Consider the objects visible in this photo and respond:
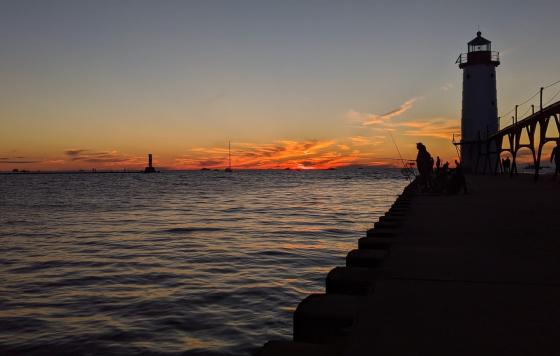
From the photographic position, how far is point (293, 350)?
2475 mm

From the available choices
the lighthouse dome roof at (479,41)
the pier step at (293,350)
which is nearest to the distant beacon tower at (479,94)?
the lighthouse dome roof at (479,41)

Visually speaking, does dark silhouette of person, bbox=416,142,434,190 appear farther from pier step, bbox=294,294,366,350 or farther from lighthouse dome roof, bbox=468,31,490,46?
lighthouse dome roof, bbox=468,31,490,46

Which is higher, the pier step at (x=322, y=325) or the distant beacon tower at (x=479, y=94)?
the distant beacon tower at (x=479, y=94)

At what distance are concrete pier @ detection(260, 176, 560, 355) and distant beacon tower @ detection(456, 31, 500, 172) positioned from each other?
4562cm

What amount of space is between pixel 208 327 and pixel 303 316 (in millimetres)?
4383

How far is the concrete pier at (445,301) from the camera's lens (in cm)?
284

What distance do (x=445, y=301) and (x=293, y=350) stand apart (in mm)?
1861

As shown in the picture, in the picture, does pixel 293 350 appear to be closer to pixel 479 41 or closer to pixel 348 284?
pixel 348 284

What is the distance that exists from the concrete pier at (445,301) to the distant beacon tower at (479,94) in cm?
4562

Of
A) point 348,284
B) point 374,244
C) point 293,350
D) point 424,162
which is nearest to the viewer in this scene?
point 293,350

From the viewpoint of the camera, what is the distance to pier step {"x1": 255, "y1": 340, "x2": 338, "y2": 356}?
8.01 ft

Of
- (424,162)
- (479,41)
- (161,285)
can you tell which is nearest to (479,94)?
(479,41)

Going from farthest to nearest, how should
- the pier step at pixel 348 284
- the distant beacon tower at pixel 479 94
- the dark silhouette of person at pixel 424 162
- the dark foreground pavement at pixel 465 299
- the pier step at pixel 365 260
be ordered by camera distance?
1. the distant beacon tower at pixel 479 94
2. the dark silhouette of person at pixel 424 162
3. the pier step at pixel 365 260
4. the pier step at pixel 348 284
5. the dark foreground pavement at pixel 465 299

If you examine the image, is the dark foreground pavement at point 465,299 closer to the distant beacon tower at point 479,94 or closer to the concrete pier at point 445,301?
the concrete pier at point 445,301
